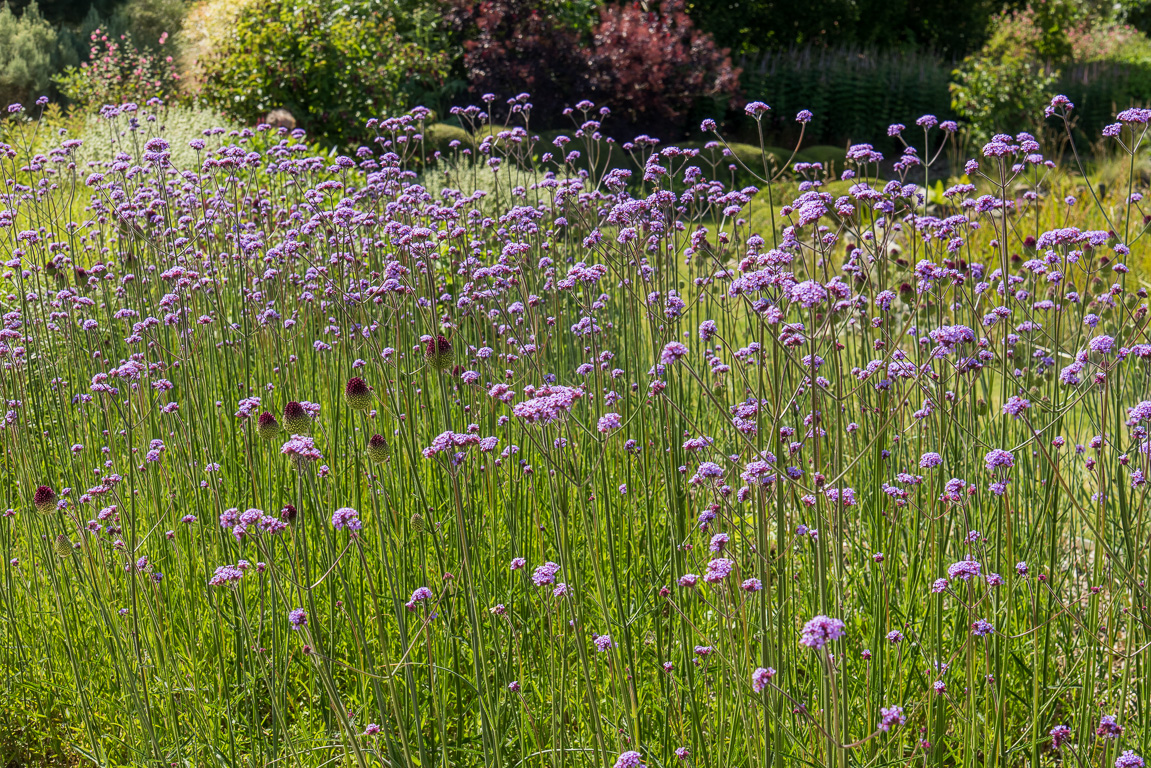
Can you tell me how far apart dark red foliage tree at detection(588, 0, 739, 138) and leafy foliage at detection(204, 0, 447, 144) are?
302cm

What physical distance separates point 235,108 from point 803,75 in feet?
32.7

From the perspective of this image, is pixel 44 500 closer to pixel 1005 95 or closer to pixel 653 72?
pixel 653 72

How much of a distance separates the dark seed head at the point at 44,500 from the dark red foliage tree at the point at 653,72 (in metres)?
11.8

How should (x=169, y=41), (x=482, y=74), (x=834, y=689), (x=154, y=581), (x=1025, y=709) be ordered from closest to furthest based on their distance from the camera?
(x=834, y=689) < (x=154, y=581) < (x=1025, y=709) < (x=482, y=74) < (x=169, y=41)

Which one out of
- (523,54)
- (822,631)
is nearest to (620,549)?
(822,631)

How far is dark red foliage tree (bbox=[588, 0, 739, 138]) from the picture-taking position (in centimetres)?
1332

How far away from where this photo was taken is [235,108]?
1165 centimetres

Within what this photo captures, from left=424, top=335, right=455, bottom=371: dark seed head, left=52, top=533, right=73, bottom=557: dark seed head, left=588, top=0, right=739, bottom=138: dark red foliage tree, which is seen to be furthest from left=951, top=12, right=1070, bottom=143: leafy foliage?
left=52, top=533, right=73, bottom=557: dark seed head

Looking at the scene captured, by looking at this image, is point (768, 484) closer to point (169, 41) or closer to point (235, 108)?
point (235, 108)

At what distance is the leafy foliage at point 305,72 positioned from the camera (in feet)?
37.2

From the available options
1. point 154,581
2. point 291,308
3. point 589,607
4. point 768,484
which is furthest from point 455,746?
point 291,308

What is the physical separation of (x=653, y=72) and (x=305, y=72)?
188 inches

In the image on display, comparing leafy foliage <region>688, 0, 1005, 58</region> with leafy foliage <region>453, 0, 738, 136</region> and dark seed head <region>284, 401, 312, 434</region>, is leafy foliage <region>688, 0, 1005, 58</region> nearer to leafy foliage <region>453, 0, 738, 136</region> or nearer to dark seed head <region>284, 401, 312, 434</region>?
leafy foliage <region>453, 0, 738, 136</region>

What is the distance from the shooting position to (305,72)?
11477mm
